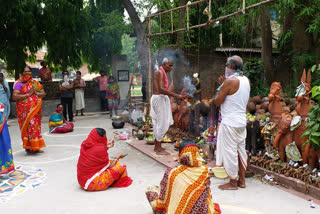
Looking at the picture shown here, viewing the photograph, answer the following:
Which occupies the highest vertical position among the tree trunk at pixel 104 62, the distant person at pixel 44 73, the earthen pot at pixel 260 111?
the tree trunk at pixel 104 62

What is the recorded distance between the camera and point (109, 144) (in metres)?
5.11

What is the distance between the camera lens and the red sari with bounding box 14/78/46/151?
23.5 feet

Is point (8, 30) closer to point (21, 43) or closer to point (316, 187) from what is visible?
point (21, 43)

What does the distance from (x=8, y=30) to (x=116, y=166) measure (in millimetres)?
12418

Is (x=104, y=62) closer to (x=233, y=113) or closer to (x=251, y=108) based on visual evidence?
(x=251, y=108)

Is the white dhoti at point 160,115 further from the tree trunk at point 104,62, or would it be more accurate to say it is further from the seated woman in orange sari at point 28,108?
the tree trunk at point 104,62

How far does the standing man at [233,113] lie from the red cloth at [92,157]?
1.86m

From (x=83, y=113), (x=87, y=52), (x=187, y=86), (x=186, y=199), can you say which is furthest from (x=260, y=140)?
(x=87, y=52)

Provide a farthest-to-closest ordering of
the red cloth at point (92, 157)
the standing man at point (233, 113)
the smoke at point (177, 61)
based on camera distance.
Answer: the smoke at point (177, 61)
the red cloth at point (92, 157)
the standing man at point (233, 113)

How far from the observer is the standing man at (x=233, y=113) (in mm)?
4719

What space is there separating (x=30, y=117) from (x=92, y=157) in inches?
120

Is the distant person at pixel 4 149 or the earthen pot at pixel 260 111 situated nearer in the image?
the distant person at pixel 4 149

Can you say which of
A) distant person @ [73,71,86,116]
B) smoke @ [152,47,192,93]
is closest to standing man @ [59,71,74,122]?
distant person @ [73,71,86,116]

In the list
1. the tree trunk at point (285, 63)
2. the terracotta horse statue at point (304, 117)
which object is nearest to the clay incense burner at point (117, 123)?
the tree trunk at point (285, 63)
